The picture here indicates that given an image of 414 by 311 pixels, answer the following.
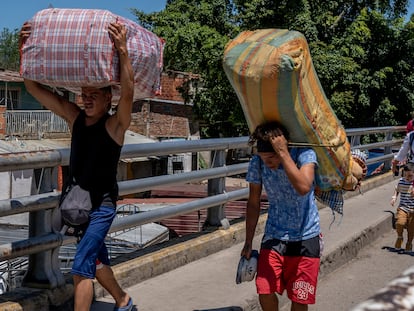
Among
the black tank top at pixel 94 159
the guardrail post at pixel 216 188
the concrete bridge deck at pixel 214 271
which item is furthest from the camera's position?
the guardrail post at pixel 216 188

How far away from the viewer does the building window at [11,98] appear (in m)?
35.5

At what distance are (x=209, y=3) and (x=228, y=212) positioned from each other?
19.5 m

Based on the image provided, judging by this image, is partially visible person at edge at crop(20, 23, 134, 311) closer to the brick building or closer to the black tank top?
the black tank top

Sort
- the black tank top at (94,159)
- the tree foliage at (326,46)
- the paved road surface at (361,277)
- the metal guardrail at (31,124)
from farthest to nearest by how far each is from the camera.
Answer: the metal guardrail at (31,124), the tree foliage at (326,46), the paved road surface at (361,277), the black tank top at (94,159)

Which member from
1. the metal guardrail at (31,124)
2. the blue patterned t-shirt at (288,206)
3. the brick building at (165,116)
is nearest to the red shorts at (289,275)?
the blue patterned t-shirt at (288,206)

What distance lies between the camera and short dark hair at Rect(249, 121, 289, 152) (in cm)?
356

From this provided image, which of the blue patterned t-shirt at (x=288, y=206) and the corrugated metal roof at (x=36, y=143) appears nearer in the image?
the blue patterned t-shirt at (x=288, y=206)

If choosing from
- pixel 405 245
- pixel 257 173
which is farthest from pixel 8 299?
pixel 405 245

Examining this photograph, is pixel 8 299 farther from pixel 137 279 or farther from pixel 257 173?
pixel 257 173

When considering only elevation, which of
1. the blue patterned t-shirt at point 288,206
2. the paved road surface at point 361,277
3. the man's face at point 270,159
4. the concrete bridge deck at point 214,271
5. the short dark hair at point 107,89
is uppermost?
the short dark hair at point 107,89

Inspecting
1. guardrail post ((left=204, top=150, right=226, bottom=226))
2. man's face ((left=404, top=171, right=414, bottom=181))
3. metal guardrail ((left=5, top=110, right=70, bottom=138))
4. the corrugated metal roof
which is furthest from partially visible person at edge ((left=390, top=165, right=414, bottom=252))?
metal guardrail ((left=5, top=110, right=70, bottom=138))

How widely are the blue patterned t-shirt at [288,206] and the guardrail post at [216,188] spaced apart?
2543 millimetres

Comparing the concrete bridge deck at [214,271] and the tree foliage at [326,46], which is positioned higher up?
the tree foliage at [326,46]

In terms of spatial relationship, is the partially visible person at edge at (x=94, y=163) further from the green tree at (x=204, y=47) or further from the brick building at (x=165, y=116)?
the brick building at (x=165, y=116)
